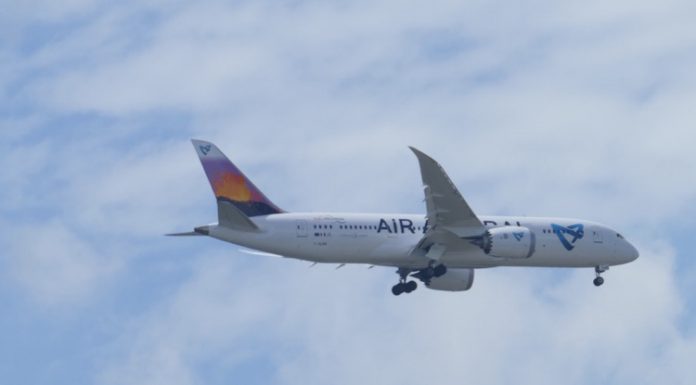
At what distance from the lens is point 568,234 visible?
65.2m

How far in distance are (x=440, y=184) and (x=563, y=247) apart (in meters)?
7.93

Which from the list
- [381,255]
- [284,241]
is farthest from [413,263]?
[284,241]

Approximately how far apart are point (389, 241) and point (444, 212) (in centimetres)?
251

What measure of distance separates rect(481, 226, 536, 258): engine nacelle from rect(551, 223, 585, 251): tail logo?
2.95 meters

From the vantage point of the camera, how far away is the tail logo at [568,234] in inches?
2557

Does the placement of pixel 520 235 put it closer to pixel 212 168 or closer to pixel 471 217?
pixel 471 217

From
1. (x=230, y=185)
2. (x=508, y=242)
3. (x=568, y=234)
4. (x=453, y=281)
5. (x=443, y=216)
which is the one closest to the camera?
(x=230, y=185)

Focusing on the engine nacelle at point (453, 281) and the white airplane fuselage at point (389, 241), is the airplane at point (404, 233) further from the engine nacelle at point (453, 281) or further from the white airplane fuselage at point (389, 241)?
the engine nacelle at point (453, 281)

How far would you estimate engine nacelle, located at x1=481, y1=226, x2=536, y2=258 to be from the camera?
61312 millimetres

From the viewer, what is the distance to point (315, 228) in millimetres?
59688

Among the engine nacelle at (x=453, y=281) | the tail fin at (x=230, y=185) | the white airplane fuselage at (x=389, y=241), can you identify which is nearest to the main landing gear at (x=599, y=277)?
the white airplane fuselage at (x=389, y=241)

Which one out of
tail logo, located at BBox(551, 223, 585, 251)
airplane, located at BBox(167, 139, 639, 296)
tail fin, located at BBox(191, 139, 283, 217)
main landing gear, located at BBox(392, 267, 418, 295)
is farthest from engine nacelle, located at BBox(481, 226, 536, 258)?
tail fin, located at BBox(191, 139, 283, 217)

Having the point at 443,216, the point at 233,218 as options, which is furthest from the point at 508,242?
the point at 233,218

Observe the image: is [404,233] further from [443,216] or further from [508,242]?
[508,242]
